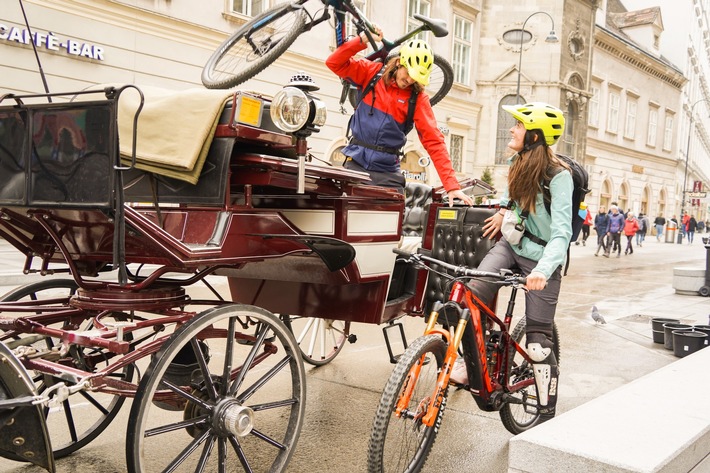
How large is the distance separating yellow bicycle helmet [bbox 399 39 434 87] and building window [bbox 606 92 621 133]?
36.5m

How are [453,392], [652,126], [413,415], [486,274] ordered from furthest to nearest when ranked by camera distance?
1. [652,126]
2. [453,392]
3. [486,274]
4. [413,415]

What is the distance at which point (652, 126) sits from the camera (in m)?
43.4

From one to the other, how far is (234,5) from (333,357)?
12745mm

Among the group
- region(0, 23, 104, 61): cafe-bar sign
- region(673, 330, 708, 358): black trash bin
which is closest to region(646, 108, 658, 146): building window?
region(0, 23, 104, 61): cafe-bar sign

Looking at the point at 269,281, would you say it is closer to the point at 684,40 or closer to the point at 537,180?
the point at 537,180

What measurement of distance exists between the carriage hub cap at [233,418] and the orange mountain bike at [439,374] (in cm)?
55

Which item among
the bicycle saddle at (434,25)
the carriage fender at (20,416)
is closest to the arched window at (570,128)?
the bicycle saddle at (434,25)

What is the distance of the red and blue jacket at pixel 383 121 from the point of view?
177 inches

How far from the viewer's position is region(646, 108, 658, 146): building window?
4275cm

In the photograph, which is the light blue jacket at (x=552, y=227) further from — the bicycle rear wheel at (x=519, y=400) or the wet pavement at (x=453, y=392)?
the wet pavement at (x=453, y=392)

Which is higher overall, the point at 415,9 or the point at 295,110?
the point at 415,9

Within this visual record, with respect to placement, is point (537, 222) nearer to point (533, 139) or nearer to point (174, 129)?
point (533, 139)

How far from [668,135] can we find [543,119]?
4789cm

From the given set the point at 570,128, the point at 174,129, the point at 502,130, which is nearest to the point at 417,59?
the point at 174,129
